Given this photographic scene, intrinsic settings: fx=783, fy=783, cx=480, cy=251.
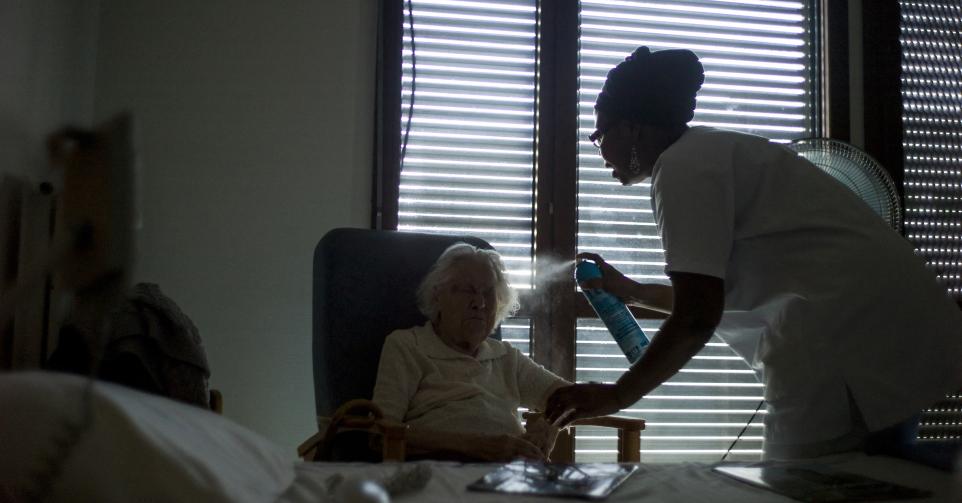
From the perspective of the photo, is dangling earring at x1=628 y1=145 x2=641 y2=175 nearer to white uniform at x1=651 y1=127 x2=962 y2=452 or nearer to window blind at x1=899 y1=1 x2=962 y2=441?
white uniform at x1=651 y1=127 x2=962 y2=452

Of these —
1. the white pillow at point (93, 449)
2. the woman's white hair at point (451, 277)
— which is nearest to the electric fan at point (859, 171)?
the woman's white hair at point (451, 277)

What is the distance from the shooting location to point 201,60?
2604 mm

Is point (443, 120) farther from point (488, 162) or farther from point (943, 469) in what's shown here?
point (943, 469)

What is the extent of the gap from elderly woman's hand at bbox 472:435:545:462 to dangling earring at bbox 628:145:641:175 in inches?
26.3

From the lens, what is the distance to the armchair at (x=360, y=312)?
6.57 ft

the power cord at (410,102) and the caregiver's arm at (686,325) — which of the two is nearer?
the caregiver's arm at (686,325)

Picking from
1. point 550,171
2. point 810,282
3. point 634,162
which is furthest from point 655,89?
point 550,171

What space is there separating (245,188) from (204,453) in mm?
A: 1880

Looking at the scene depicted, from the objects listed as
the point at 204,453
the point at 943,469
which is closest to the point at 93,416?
the point at 204,453

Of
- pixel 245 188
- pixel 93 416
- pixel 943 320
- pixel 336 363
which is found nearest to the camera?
pixel 93 416

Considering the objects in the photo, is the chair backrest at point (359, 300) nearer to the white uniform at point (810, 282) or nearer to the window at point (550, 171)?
the window at point (550, 171)

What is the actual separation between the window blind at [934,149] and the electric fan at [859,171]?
3.32ft

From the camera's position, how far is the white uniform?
Answer: 1.37 metres

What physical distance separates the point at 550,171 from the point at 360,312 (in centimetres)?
100
